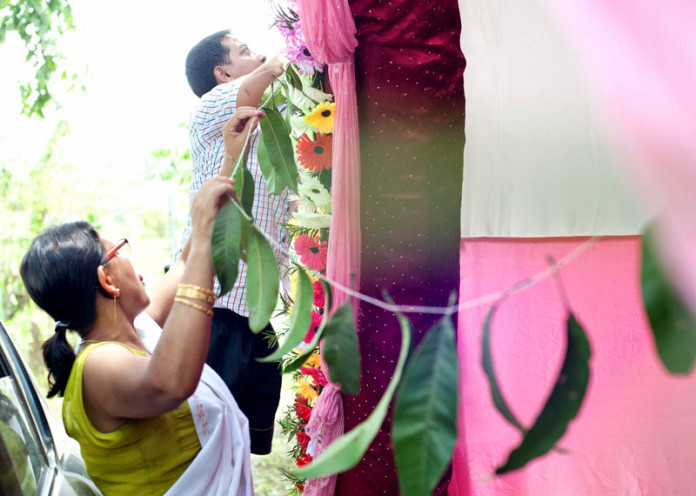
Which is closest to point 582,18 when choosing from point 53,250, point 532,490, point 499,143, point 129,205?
point 53,250

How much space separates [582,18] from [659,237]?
229mm

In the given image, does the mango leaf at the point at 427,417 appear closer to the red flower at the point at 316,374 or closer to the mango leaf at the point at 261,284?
the mango leaf at the point at 261,284

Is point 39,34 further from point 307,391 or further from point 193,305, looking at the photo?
point 193,305

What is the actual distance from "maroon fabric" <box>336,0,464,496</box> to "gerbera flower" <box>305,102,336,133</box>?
0.13 m

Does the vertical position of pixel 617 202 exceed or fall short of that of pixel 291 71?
it falls short

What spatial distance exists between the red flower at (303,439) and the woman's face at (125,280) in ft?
2.54

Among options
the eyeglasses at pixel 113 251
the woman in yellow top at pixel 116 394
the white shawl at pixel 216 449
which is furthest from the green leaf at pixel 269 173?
the white shawl at pixel 216 449

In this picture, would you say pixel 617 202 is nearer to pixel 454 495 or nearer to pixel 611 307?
pixel 611 307

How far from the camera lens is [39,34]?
4.95 metres

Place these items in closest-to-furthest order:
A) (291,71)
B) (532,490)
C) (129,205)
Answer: (291,71)
(532,490)
(129,205)

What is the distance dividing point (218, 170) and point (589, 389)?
1.41 meters

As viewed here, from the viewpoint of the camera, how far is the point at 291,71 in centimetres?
231

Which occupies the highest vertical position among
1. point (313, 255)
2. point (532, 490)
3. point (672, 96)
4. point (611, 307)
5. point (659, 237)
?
point (672, 96)

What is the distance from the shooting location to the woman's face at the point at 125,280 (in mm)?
1818
